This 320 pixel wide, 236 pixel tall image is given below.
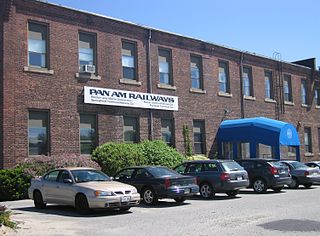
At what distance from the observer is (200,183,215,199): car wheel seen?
61.0 feet

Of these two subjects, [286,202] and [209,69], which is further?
[209,69]

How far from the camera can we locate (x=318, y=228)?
10.7 metres

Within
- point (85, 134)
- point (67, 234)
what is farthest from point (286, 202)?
point (85, 134)

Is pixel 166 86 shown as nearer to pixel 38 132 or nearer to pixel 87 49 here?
pixel 87 49

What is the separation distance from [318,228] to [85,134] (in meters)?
15.0

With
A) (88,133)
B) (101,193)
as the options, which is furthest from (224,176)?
(88,133)

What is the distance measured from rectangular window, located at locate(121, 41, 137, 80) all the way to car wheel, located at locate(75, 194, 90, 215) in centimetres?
1254

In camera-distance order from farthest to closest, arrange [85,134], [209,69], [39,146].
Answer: [209,69] → [85,134] → [39,146]

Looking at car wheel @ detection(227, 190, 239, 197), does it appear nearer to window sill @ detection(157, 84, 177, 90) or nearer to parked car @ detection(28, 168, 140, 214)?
parked car @ detection(28, 168, 140, 214)

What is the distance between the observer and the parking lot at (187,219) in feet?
35.8

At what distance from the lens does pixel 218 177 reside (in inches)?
723

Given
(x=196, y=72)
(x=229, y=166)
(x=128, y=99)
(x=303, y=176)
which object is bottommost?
(x=303, y=176)

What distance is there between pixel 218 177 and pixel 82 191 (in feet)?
20.5

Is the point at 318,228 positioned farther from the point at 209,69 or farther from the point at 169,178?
the point at 209,69
